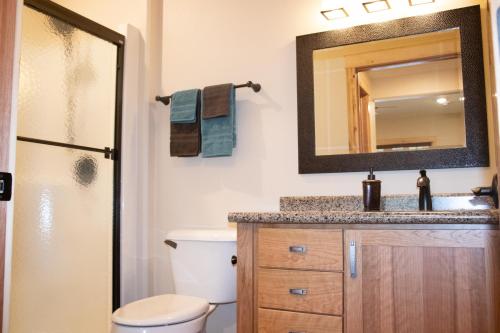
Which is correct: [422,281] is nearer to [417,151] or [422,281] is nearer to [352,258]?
[352,258]

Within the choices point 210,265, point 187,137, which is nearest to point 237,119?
point 187,137

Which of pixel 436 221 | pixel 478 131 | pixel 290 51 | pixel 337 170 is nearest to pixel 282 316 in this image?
pixel 436 221

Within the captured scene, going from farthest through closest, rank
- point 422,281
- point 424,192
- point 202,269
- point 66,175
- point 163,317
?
1. point 66,175
2. point 202,269
3. point 424,192
4. point 163,317
5. point 422,281

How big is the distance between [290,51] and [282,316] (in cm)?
136

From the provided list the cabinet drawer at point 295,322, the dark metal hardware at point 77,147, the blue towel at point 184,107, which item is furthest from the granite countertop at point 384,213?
the dark metal hardware at point 77,147

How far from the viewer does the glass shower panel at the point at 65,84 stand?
192 cm

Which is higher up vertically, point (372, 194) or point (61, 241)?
point (372, 194)

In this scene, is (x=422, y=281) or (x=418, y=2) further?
(x=418, y=2)

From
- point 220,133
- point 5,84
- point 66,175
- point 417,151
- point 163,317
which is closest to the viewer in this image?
point 5,84

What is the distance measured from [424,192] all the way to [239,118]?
1.04 metres

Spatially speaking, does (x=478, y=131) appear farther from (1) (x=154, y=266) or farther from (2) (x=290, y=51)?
(1) (x=154, y=266)

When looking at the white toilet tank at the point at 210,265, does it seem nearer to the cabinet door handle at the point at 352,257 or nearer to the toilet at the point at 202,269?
the toilet at the point at 202,269

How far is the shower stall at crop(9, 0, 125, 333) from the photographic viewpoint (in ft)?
6.28

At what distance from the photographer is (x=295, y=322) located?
4.74 ft
